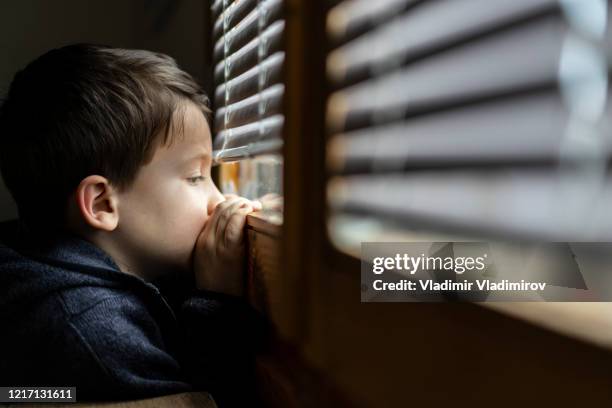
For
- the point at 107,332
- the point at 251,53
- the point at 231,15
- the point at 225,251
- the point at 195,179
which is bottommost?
the point at 107,332

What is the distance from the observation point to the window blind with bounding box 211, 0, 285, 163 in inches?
30.2

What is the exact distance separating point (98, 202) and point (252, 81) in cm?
34

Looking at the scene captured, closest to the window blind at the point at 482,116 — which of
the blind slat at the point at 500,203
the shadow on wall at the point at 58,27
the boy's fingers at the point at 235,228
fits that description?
the blind slat at the point at 500,203

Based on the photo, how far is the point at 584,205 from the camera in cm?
30

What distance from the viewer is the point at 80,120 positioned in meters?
0.97

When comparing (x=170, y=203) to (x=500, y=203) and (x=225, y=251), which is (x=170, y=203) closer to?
(x=225, y=251)

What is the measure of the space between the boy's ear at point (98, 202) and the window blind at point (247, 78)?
0.22 m

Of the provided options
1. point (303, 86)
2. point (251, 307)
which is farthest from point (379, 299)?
point (251, 307)

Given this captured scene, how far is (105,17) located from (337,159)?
6.16ft

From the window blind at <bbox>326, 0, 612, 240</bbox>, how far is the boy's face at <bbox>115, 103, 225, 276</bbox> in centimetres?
53

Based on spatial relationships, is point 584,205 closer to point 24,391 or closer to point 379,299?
point 379,299

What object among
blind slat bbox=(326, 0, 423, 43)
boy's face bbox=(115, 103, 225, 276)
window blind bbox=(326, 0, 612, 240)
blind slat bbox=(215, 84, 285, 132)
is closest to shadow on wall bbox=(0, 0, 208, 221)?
blind slat bbox=(215, 84, 285, 132)

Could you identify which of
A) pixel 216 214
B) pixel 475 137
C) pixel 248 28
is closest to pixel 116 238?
pixel 216 214

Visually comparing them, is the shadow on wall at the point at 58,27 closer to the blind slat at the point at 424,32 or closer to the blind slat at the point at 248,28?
the blind slat at the point at 248,28
